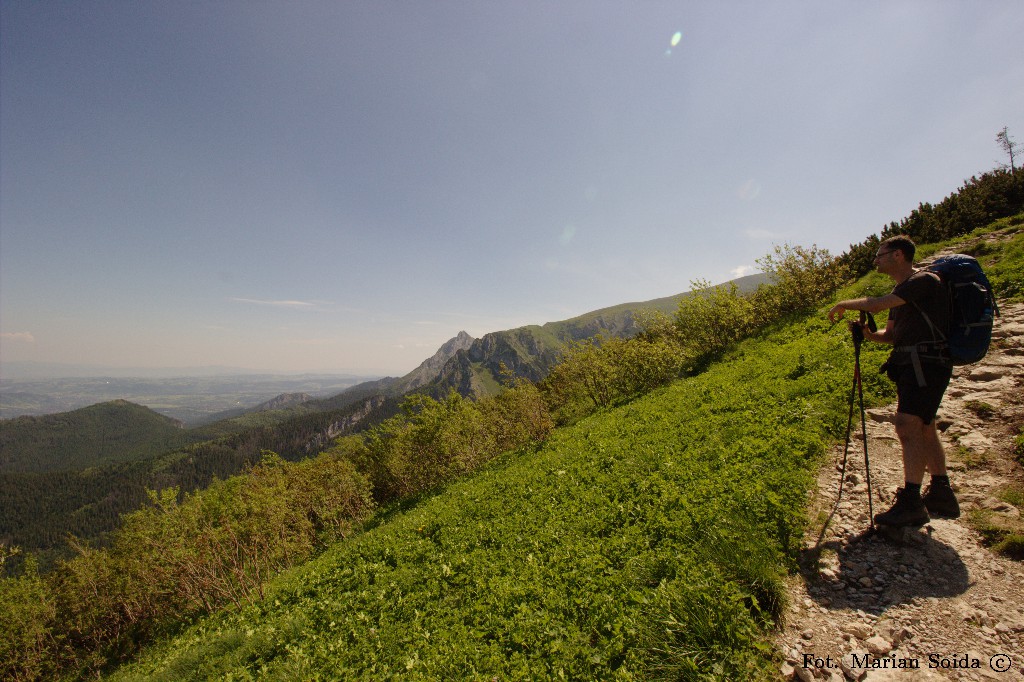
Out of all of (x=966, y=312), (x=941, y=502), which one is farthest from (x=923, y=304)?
(x=941, y=502)

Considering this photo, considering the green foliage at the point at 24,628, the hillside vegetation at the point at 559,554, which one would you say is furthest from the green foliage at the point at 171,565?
the hillside vegetation at the point at 559,554

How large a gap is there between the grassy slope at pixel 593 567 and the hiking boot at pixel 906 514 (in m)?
1.11

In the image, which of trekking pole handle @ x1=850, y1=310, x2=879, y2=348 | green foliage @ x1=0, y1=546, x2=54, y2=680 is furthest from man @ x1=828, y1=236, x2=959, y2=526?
green foliage @ x1=0, y1=546, x2=54, y2=680

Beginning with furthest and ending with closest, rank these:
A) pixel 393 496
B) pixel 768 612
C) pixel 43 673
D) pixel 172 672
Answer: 1. pixel 393 496
2. pixel 43 673
3. pixel 172 672
4. pixel 768 612

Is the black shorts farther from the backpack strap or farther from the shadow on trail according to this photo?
the shadow on trail

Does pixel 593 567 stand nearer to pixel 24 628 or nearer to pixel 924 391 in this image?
pixel 924 391

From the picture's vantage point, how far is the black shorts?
5.39 metres

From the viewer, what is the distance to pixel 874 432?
26.4 ft

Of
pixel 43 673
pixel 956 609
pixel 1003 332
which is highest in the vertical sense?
pixel 1003 332

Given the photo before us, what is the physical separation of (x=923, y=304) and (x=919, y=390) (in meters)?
1.32

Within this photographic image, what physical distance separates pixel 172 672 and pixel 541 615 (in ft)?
31.4

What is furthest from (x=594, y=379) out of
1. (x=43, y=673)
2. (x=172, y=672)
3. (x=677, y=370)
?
(x=43, y=673)

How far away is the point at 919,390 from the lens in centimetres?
552

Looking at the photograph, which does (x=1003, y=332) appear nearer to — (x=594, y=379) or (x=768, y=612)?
(x=768, y=612)
